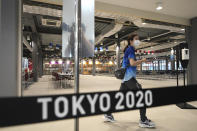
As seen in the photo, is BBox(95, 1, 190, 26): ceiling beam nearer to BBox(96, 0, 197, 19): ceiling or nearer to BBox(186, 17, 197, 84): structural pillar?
BBox(96, 0, 197, 19): ceiling

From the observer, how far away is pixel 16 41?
3676 mm

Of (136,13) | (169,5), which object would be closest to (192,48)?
(169,5)

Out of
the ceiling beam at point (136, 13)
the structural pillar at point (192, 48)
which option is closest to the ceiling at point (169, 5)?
the ceiling beam at point (136, 13)

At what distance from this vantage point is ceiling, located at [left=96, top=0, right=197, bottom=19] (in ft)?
17.0

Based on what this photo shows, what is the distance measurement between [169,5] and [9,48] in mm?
5550

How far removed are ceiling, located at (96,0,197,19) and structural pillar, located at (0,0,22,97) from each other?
3036 mm

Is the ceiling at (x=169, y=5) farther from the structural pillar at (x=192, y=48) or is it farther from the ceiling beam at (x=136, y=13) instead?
the structural pillar at (x=192, y=48)

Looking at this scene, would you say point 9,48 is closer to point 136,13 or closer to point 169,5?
point 136,13

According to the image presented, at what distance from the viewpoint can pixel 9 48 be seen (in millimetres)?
3504

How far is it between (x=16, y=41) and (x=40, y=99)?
3.41 metres

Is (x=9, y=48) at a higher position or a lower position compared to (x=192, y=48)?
lower

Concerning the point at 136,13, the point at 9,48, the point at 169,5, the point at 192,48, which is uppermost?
the point at 169,5

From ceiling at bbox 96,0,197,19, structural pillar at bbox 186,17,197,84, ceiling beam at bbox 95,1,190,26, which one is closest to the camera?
ceiling at bbox 96,0,197,19

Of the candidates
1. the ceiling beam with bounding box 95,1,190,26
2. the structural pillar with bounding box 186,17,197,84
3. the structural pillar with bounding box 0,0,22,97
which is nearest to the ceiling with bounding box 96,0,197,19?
the ceiling beam with bounding box 95,1,190,26
